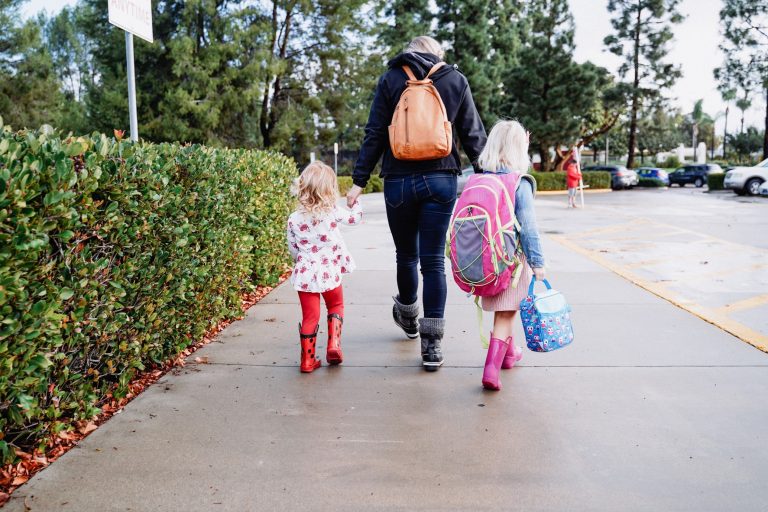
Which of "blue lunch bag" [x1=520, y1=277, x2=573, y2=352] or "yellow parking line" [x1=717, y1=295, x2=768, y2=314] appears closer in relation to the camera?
"blue lunch bag" [x1=520, y1=277, x2=573, y2=352]

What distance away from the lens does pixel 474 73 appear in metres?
37.9

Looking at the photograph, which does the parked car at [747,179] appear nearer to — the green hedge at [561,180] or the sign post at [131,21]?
the green hedge at [561,180]

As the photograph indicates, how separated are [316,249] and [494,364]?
1.31m

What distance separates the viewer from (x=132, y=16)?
14.5ft

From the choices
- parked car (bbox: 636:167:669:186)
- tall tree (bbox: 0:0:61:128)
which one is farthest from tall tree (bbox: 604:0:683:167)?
tall tree (bbox: 0:0:61:128)

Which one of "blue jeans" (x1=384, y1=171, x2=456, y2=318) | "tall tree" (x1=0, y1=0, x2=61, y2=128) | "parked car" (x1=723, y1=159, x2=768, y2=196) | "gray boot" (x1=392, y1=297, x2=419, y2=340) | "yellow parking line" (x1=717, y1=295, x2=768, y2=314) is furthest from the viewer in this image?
"tall tree" (x1=0, y1=0, x2=61, y2=128)

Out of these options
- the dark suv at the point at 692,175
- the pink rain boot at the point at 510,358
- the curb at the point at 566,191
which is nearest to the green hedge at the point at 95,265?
the pink rain boot at the point at 510,358

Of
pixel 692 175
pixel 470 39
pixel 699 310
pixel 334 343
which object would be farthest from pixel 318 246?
pixel 692 175

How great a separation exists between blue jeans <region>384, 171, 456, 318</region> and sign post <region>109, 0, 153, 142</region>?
64.8 inches

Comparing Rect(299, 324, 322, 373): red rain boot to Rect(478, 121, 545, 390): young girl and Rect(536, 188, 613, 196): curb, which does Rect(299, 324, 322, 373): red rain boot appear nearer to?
Rect(478, 121, 545, 390): young girl

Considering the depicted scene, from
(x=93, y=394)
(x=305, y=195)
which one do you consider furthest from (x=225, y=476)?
(x=305, y=195)

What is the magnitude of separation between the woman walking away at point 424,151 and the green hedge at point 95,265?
1.11 metres

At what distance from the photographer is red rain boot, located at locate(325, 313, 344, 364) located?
4.30 m

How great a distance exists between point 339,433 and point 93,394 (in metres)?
1.17
